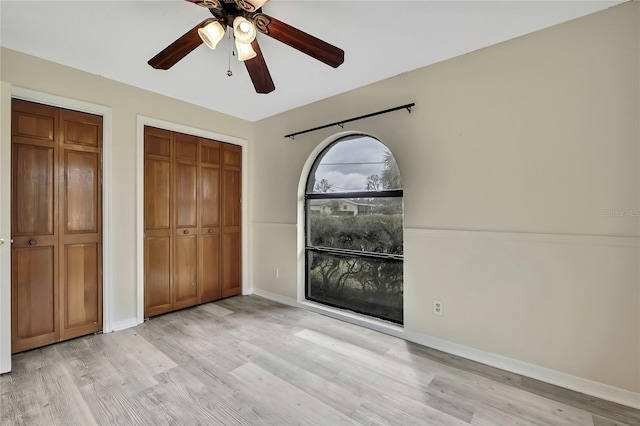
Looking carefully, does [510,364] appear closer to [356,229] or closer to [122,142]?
[356,229]

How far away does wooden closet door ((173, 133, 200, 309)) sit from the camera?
3281mm

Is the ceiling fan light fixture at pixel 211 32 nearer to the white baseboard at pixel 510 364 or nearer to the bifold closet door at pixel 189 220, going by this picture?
the bifold closet door at pixel 189 220

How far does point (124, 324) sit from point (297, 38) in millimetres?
3046

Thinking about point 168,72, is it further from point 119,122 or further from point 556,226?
point 556,226

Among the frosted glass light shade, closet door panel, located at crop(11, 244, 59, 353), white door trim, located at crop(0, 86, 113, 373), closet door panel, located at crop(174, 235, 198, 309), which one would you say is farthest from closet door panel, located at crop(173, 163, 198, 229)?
the frosted glass light shade

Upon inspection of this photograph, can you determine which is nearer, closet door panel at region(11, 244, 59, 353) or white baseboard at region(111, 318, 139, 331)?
closet door panel at region(11, 244, 59, 353)

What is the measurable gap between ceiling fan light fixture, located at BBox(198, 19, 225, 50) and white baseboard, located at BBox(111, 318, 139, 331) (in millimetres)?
2744

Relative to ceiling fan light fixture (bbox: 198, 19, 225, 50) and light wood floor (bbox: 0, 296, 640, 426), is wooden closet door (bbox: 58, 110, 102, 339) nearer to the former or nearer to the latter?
light wood floor (bbox: 0, 296, 640, 426)

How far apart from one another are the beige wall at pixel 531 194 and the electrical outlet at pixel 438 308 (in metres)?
0.04

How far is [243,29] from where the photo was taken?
155cm

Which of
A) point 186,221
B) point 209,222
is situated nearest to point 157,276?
point 186,221

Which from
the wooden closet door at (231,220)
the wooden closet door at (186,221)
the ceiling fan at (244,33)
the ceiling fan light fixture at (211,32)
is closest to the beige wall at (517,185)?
the wooden closet door at (186,221)

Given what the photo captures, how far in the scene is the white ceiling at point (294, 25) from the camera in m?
1.78

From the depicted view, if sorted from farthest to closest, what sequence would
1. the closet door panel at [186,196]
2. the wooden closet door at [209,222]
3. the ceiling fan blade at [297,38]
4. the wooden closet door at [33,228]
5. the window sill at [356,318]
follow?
the wooden closet door at [209,222]
the closet door panel at [186,196]
the window sill at [356,318]
the wooden closet door at [33,228]
the ceiling fan blade at [297,38]
